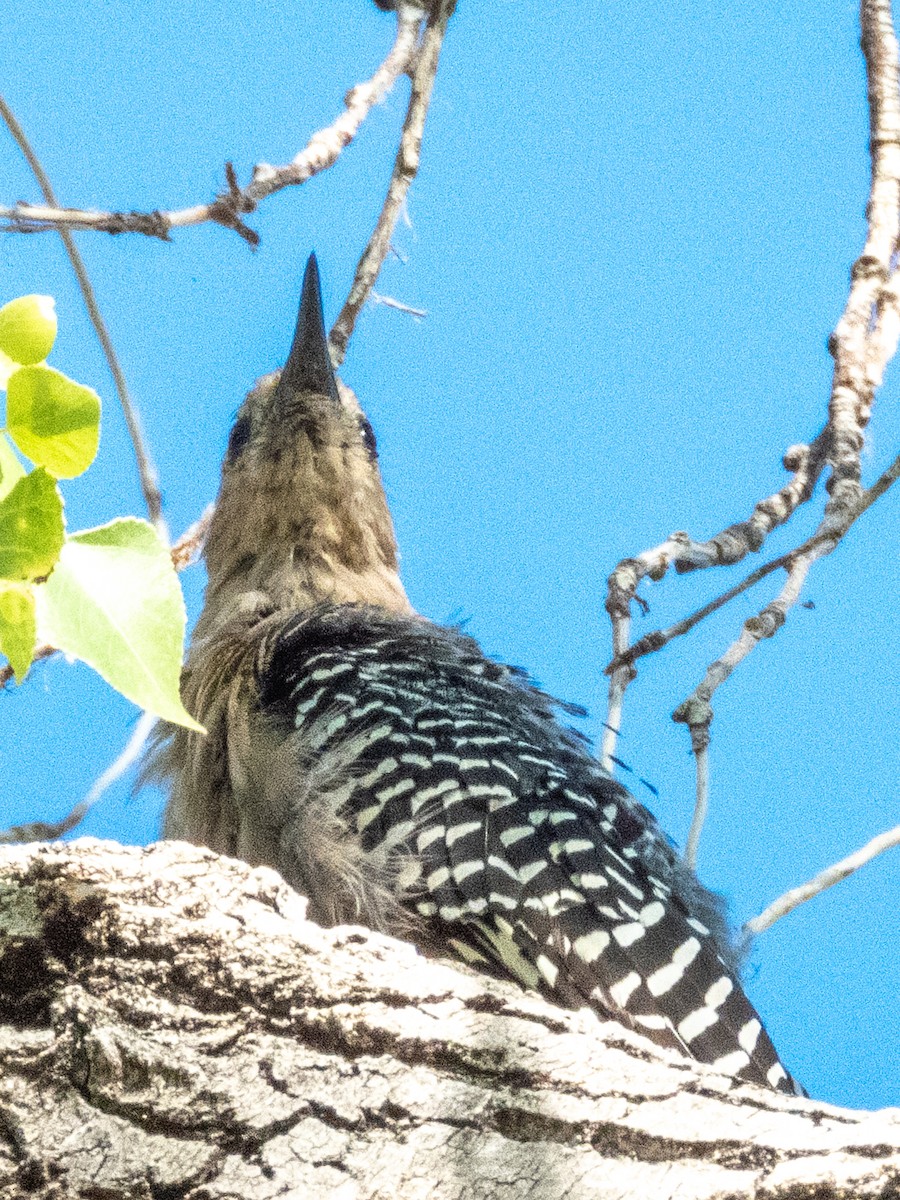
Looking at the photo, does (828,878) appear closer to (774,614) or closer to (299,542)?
(774,614)

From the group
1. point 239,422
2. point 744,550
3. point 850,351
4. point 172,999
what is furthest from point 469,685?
point 172,999

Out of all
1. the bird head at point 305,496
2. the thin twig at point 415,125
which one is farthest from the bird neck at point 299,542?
the thin twig at point 415,125

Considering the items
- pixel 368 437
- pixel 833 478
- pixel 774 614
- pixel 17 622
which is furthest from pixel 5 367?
pixel 368 437

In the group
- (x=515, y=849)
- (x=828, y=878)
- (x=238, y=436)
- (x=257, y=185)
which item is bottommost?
(x=515, y=849)

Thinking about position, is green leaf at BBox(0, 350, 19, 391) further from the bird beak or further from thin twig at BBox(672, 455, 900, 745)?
the bird beak

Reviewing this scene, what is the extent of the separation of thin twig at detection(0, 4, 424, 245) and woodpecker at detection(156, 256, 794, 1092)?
44.4 inches

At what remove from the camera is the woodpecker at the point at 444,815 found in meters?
3.01

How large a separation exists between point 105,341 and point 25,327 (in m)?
3.20

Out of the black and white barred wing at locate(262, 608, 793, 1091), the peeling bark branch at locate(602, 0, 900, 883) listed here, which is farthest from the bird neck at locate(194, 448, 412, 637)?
the peeling bark branch at locate(602, 0, 900, 883)

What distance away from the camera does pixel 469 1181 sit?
168 centimetres

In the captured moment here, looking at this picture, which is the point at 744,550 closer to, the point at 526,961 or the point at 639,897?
the point at 639,897

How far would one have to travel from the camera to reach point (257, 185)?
3.59 meters

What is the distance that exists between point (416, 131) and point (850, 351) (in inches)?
55.2

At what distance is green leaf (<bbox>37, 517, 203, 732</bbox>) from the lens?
1.00 m
